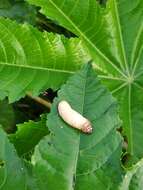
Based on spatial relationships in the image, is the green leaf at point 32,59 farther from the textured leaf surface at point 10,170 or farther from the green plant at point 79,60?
the textured leaf surface at point 10,170

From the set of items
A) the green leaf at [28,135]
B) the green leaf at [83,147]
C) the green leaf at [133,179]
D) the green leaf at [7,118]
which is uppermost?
the green leaf at [7,118]

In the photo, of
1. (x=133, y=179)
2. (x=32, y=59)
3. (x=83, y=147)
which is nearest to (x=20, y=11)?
(x=32, y=59)

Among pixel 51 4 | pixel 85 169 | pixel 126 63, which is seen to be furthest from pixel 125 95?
pixel 85 169

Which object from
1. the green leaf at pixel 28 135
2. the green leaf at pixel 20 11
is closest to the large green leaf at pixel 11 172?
the green leaf at pixel 28 135

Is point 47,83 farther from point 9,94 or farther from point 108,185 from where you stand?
point 108,185

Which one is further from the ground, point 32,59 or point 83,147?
point 32,59

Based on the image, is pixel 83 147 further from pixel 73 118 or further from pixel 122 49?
pixel 122 49
